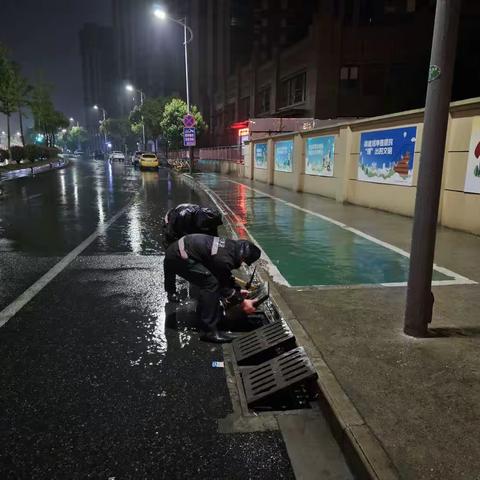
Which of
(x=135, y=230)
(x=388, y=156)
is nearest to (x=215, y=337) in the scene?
(x=135, y=230)

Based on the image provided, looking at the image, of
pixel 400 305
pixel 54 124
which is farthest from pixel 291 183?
pixel 54 124

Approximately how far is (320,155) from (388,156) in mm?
4761

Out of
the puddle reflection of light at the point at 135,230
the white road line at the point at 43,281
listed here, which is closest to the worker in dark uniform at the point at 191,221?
the white road line at the point at 43,281

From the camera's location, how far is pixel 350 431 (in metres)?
2.83

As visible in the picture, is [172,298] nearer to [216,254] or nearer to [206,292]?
[206,292]

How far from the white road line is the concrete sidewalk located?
10.6 feet

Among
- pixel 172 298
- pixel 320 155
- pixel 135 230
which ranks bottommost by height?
pixel 135 230

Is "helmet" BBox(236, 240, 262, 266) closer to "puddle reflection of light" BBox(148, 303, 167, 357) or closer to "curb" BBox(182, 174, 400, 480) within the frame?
"curb" BBox(182, 174, 400, 480)

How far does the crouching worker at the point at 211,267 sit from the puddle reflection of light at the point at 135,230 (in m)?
4.03

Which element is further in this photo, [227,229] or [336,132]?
[336,132]

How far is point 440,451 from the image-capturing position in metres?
2.66

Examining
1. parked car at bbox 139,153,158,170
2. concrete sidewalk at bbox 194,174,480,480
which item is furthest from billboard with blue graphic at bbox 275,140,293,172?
parked car at bbox 139,153,158,170

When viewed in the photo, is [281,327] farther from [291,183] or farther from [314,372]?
[291,183]

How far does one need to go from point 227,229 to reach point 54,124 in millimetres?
66065
